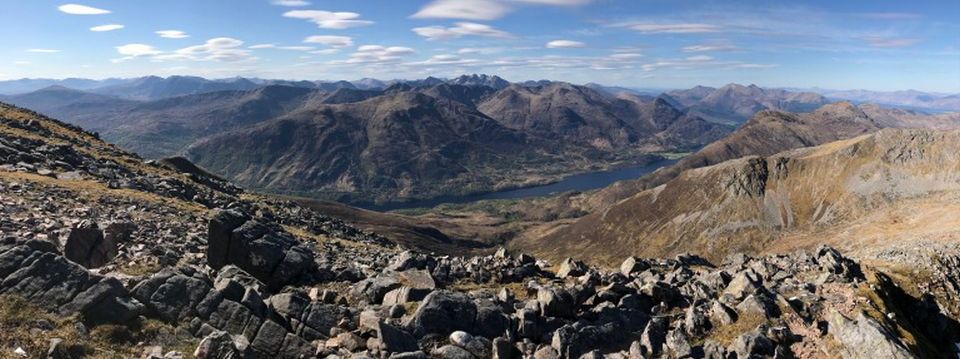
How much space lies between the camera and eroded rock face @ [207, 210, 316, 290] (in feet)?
114

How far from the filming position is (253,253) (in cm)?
3497

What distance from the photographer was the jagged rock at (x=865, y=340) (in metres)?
27.6

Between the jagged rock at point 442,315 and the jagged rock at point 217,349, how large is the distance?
8698mm

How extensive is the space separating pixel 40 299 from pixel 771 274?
4768 centimetres

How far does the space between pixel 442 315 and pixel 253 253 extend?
572 inches

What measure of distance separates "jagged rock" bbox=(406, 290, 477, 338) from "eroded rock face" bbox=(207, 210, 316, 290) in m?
11.4

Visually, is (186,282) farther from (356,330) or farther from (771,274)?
(771,274)

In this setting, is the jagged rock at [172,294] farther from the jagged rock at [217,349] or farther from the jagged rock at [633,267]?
the jagged rock at [633,267]

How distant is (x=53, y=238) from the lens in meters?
33.6

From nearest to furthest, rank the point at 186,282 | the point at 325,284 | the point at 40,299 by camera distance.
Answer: the point at 40,299 → the point at 186,282 → the point at 325,284

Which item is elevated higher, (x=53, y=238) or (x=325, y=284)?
(x=53, y=238)

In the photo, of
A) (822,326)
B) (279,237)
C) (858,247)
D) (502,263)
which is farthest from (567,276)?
(858,247)

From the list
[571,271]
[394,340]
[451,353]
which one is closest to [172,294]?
[394,340]

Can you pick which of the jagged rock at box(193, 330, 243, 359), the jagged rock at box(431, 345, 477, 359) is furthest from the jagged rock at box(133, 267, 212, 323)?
the jagged rock at box(431, 345, 477, 359)
